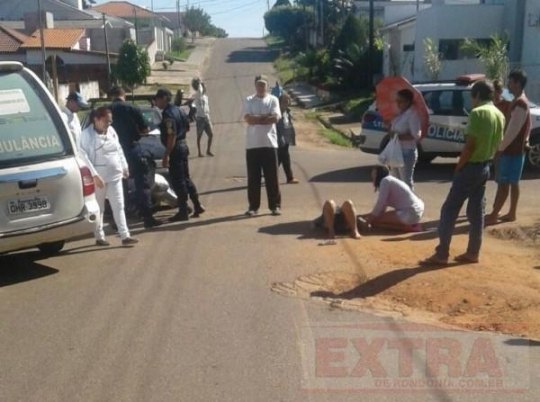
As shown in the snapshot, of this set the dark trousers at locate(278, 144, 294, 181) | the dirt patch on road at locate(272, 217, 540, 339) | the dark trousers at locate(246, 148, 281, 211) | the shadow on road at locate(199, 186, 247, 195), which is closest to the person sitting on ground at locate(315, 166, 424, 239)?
the dirt patch on road at locate(272, 217, 540, 339)

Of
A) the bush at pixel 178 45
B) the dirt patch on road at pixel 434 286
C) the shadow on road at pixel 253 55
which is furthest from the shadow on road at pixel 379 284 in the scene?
the bush at pixel 178 45

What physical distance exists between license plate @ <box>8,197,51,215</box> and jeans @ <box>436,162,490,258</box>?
373 centimetres

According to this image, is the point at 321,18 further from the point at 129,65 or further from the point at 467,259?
the point at 467,259

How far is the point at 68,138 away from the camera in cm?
808

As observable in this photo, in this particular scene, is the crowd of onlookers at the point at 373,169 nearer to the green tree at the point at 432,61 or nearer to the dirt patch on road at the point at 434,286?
the dirt patch on road at the point at 434,286

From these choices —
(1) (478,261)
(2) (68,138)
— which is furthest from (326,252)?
(2) (68,138)

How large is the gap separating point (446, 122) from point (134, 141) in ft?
23.6

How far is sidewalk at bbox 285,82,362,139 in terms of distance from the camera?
28.2 m

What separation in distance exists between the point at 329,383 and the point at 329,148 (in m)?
18.5

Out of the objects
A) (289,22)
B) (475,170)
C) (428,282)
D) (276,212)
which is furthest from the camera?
(289,22)

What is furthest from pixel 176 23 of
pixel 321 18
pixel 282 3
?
pixel 321 18

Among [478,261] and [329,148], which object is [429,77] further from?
[478,261]

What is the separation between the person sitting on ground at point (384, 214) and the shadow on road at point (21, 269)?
3.10m

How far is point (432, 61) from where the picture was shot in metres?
31.1
